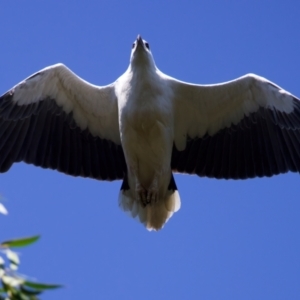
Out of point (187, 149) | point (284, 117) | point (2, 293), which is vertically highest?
point (284, 117)

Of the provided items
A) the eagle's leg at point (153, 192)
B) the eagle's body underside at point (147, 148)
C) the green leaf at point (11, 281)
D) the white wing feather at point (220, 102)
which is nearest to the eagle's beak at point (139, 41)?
the eagle's body underside at point (147, 148)

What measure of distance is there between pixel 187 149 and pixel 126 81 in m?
1.29

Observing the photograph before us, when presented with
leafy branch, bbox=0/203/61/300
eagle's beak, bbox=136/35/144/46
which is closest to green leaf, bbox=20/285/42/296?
leafy branch, bbox=0/203/61/300

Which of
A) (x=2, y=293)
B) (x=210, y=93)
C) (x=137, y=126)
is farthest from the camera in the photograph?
(x=210, y=93)

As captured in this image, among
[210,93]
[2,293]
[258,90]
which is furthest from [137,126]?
[2,293]

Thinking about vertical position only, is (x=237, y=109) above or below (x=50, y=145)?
above

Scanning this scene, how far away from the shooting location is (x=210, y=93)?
8375 mm

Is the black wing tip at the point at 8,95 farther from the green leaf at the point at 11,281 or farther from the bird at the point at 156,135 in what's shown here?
the green leaf at the point at 11,281

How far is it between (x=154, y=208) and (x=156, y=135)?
1028mm

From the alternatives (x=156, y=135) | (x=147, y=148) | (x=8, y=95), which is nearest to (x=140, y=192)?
(x=147, y=148)

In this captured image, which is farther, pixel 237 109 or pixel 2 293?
pixel 237 109

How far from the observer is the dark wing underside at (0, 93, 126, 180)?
866 cm

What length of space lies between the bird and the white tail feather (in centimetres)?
1

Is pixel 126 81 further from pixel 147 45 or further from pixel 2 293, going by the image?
pixel 2 293
